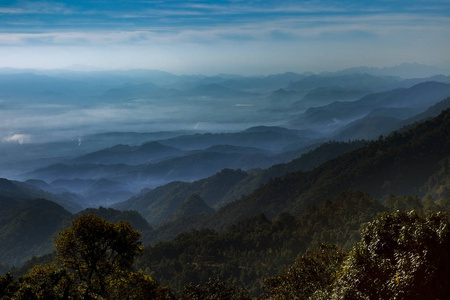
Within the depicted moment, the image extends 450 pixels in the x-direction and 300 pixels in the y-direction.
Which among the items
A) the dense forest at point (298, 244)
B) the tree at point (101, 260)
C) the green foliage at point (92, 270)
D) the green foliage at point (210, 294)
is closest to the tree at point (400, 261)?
the dense forest at point (298, 244)

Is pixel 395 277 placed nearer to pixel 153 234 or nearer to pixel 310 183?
pixel 310 183

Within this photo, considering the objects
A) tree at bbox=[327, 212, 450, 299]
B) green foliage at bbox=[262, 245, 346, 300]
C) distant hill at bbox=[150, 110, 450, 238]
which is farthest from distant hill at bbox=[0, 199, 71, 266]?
tree at bbox=[327, 212, 450, 299]

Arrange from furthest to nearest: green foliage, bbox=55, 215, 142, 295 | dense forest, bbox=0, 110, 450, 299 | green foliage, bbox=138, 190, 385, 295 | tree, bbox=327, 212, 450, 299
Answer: green foliage, bbox=138, 190, 385, 295, green foliage, bbox=55, 215, 142, 295, dense forest, bbox=0, 110, 450, 299, tree, bbox=327, 212, 450, 299

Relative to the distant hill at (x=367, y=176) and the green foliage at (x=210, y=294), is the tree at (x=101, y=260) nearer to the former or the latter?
the green foliage at (x=210, y=294)

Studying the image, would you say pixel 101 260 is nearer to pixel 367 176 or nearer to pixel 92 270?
pixel 92 270

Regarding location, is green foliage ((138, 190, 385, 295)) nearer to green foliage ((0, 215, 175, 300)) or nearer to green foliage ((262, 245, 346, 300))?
green foliage ((262, 245, 346, 300))

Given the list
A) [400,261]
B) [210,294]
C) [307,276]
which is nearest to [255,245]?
[210,294]
